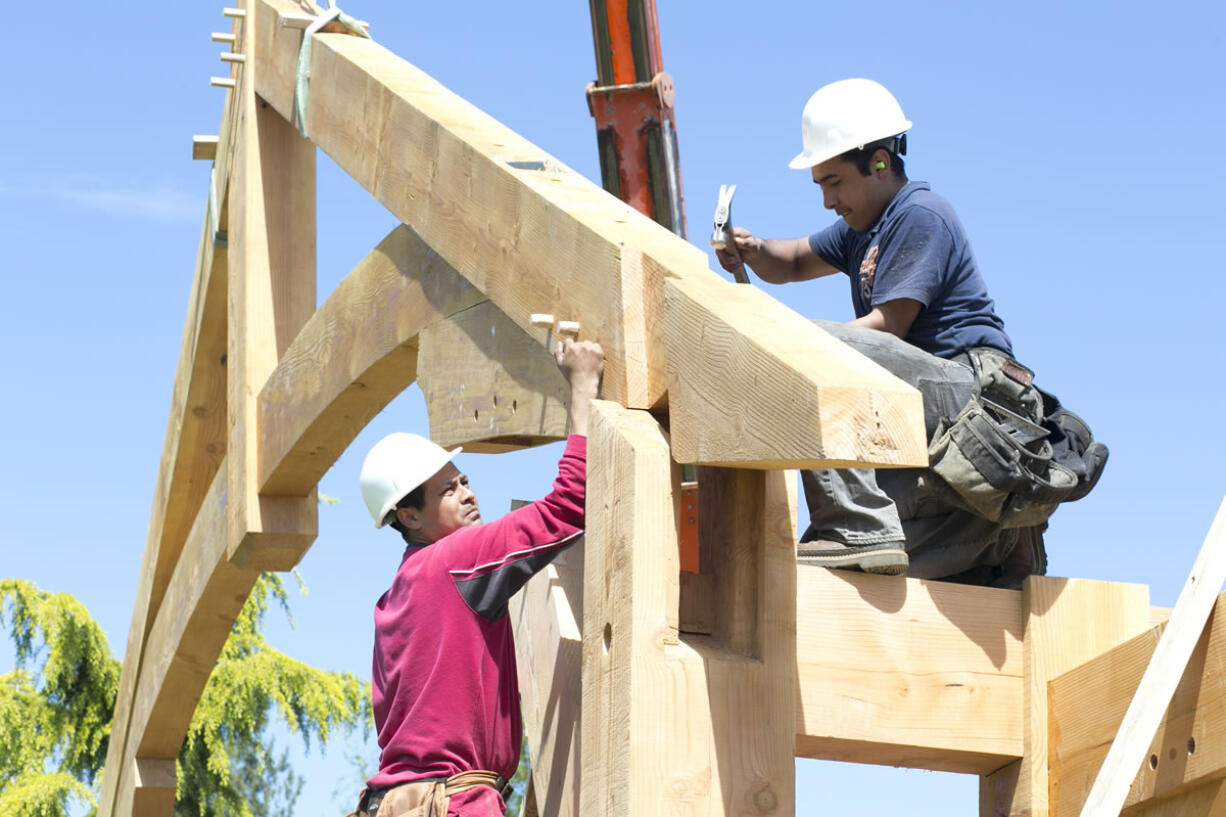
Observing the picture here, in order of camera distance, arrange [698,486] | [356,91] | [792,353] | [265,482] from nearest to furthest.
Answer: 1. [792,353]
2. [698,486]
3. [356,91]
4. [265,482]

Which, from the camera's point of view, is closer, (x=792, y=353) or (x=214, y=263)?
(x=792, y=353)

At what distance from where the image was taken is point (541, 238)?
347 cm

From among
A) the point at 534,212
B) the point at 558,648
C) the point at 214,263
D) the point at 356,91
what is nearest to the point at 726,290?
the point at 534,212

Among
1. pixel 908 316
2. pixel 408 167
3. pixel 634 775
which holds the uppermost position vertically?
pixel 408 167

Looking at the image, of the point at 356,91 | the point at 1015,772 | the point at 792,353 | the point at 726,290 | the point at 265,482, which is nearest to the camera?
the point at 792,353

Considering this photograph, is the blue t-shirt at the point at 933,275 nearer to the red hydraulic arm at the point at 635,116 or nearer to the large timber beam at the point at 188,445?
the red hydraulic arm at the point at 635,116

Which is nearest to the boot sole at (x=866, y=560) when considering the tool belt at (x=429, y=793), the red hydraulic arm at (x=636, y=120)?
the tool belt at (x=429, y=793)

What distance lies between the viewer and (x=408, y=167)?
4.20 m

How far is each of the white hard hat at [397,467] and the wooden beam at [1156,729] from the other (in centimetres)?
151

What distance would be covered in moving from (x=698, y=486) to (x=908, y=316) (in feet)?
3.49

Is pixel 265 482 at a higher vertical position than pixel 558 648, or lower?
higher

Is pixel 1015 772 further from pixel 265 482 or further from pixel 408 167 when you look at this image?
pixel 265 482

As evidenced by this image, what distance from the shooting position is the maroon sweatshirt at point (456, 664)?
3547 millimetres

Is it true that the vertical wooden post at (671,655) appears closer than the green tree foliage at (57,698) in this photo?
Yes
